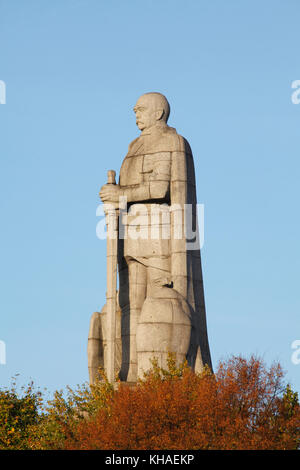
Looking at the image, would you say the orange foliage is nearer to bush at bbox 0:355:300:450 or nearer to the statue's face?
bush at bbox 0:355:300:450

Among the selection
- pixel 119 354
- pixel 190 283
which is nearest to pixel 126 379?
pixel 119 354

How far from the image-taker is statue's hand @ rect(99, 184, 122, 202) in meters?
31.1

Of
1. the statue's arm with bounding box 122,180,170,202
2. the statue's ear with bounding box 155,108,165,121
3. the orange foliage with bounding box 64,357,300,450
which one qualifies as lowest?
the orange foliage with bounding box 64,357,300,450

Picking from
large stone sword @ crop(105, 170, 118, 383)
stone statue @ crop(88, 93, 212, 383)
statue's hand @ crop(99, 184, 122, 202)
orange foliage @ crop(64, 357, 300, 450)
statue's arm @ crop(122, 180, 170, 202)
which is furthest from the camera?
statue's hand @ crop(99, 184, 122, 202)

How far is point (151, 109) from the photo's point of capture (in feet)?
105

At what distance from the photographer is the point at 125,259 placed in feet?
103

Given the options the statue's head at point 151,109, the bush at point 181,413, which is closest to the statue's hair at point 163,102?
the statue's head at point 151,109

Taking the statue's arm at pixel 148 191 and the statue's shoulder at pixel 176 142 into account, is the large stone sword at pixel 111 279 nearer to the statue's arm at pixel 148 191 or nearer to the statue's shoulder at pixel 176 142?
the statue's arm at pixel 148 191

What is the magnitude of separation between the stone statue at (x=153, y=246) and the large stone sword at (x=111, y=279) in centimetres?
13

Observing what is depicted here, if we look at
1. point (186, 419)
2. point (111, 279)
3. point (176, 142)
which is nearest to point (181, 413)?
point (186, 419)

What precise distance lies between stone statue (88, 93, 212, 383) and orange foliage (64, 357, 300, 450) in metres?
1.59

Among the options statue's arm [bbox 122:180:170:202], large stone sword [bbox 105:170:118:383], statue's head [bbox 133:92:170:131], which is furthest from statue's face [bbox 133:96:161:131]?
statue's arm [bbox 122:180:170:202]

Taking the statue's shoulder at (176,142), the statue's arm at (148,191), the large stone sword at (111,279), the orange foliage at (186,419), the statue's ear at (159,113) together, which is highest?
the statue's ear at (159,113)

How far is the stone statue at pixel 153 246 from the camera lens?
30.4 m
